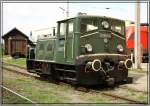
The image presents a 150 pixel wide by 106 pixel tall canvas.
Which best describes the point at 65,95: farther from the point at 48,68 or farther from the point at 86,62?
the point at 48,68

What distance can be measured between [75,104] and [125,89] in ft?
11.0

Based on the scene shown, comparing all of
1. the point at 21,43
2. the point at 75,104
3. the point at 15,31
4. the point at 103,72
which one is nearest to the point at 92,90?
the point at 103,72

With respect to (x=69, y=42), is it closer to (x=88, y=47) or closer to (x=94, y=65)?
(x=88, y=47)

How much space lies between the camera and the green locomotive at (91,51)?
13.8 metres

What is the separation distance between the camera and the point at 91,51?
14.1m

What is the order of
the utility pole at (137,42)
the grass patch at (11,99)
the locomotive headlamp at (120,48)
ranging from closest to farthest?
the grass patch at (11,99)
the locomotive headlamp at (120,48)
the utility pole at (137,42)

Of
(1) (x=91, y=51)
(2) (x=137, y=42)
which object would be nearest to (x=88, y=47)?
(1) (x=91, y=51)

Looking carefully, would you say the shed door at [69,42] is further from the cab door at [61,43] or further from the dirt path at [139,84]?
the dirt path at [139,84]

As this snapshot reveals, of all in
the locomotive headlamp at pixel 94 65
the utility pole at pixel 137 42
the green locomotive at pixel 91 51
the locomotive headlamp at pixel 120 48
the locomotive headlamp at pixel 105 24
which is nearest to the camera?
the locomotive headlamp at pixel 94 65

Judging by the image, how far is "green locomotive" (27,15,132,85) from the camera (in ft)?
45.2

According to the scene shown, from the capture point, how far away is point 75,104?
422 inches

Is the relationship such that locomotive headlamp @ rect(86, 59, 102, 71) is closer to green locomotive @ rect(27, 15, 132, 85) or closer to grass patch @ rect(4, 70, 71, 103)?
green locomotive @ rect(27, 15, 132, 85)

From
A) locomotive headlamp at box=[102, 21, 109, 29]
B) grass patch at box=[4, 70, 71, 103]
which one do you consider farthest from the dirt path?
grass patch at box=[4, 70, 71, 103]

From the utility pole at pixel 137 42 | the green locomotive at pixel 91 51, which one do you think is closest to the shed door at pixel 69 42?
the green locomotive at pixel 91 51
